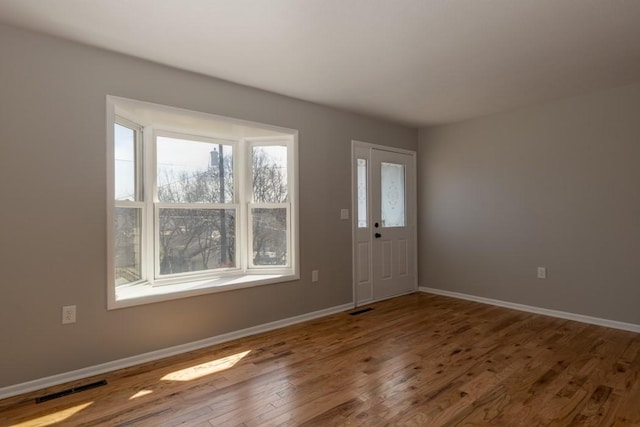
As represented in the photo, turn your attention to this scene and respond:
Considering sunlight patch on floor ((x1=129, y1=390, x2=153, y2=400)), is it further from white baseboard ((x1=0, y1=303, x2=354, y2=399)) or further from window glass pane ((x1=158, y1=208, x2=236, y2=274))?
window glass pane ((x1=158, y1=208, x2=236, y2=274))

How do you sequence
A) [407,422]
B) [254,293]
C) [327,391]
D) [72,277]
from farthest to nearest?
[254,293]
[72,277]
[327,391]
[407,422]

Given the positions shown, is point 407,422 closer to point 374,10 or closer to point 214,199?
point 374,10

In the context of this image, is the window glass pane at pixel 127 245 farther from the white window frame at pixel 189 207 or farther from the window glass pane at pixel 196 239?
the window glass pane at pixel 196 239

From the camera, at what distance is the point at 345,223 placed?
14.1ft

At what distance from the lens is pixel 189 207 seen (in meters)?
3.50

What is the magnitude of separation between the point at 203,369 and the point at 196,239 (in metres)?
1.31

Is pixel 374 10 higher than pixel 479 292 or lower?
higher

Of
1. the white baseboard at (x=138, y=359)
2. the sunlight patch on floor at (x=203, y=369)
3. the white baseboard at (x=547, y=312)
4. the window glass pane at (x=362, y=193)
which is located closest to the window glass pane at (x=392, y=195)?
the window glass pane at (x=362, y=193)

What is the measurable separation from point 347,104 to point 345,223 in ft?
4.42

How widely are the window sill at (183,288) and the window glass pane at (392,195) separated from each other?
1.69 m

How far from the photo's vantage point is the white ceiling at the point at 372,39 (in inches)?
84.7

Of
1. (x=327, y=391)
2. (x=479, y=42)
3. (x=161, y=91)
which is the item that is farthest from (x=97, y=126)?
(x=479, y=42)

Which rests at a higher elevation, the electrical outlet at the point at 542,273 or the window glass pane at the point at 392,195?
the window glass pane at the point at 392,195

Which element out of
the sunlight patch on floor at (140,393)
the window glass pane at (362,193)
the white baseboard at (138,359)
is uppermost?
the window glass pane at (362,193)
